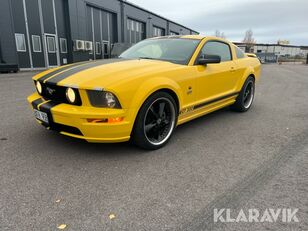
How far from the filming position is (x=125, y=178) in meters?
2.49

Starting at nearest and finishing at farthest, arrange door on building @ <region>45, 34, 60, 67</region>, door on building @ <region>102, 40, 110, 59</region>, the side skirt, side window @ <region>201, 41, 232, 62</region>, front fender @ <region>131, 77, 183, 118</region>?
front fender @ <region>131, 77, 183, 118</region>
the side skirt
side window @ <region>201, 41, 232, 62</region>
door on building @ <region>45, 34, 60, 67</region>
door on building @ <region>102, 40, 110, 59</region>

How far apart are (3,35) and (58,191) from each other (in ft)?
59.2

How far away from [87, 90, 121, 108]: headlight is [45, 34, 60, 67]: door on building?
19.0 m

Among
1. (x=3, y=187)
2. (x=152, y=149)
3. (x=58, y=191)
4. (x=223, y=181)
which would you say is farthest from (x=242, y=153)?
(x=3, y=187)

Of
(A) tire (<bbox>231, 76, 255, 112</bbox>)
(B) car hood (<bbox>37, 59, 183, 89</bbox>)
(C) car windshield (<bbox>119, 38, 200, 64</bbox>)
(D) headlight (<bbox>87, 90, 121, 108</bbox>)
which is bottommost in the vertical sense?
(A) tire (<bbox>231, 76, 255, 112</bbox>)

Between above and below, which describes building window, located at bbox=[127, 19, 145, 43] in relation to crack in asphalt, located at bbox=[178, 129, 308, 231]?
above

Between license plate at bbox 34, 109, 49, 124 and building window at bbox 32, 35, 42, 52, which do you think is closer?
license plate at bbox 34, 109, 49, 124

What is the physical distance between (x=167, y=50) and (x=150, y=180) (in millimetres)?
2199

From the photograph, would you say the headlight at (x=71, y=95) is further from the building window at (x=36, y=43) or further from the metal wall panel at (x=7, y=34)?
the building window at (x=36, y=43)

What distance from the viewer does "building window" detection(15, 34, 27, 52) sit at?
1742cm

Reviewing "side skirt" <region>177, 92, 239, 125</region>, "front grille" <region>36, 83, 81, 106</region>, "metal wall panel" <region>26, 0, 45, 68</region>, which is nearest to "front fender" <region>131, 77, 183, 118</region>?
"side skirt" <region>177, 92, 239, 125</region>

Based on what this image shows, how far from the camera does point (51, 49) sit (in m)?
19.9

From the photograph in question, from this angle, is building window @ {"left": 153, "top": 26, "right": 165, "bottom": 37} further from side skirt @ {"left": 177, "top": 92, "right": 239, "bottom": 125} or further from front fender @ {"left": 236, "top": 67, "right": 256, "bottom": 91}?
side skirt @ {"left": 177, "top": 92, "right": 239, "bottom": 125}

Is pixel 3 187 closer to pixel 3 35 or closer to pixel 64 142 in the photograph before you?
pixel 64 142
